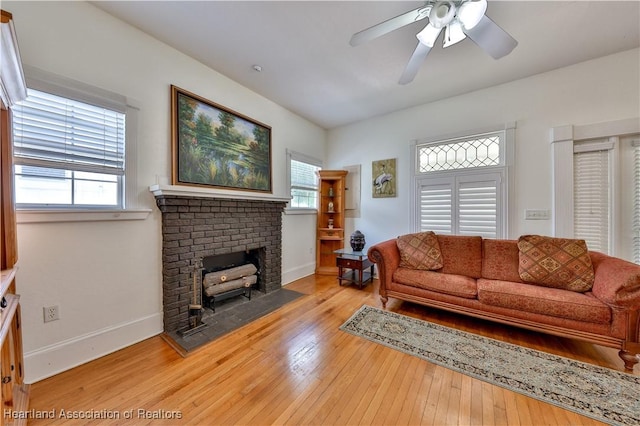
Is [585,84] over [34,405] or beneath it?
over

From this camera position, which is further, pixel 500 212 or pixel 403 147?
pixel 403 147

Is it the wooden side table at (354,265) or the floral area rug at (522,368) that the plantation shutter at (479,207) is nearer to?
the wooden side table at (354,265)

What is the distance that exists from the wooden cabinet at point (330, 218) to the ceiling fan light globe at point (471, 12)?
2.80 m

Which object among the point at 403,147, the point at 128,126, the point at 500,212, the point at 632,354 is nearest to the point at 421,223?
the point at 500,212

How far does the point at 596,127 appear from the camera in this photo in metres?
2.57

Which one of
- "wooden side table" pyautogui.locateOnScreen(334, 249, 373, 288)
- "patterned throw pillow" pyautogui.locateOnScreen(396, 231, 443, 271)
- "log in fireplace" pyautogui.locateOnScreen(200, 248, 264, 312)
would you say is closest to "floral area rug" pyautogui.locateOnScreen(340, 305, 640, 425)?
"patterned throw pillow" pyautogui.locateOnScreen(396, 231, 443, 271)

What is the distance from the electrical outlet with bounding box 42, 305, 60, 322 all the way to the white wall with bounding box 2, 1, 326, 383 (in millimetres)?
33

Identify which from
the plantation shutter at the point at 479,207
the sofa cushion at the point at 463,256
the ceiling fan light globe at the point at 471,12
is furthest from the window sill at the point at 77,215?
the plantation shutter at the point at 479,207

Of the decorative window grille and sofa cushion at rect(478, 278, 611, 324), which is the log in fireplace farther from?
the decorative window grille

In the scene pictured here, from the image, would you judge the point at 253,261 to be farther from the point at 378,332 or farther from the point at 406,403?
the point at 406,403

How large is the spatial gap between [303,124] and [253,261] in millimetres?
2539

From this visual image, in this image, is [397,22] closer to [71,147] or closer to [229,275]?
[71,147]

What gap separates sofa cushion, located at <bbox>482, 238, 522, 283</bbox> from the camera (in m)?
2.51

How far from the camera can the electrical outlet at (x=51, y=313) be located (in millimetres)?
1667
